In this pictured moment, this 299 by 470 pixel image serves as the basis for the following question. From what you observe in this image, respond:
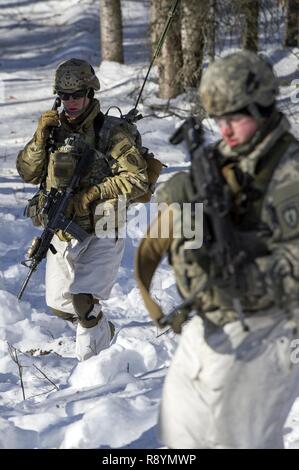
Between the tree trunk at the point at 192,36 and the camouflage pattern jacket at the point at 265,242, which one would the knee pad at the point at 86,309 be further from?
the tree trunk at the point at 192,36

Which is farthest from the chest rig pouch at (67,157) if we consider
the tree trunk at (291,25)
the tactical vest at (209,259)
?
the tree trunk at (291,25)

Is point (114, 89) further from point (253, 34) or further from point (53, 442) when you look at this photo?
point (53, 442)

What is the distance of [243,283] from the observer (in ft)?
12.3

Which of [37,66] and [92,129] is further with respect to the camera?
[37,66]

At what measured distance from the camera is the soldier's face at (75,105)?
6461 millimetres

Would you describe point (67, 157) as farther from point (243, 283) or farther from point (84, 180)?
point (243, 283)

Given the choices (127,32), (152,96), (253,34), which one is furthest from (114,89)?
(127,32)

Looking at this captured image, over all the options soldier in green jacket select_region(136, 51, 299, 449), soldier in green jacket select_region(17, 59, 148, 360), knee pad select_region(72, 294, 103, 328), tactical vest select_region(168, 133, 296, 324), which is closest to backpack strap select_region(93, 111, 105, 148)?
soldier in green jacket select_region(17, 59, 148, 360)

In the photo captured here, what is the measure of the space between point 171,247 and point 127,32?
1976 centimetres

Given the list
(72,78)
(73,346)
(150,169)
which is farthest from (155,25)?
(72,78)

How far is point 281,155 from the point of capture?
3803 mm

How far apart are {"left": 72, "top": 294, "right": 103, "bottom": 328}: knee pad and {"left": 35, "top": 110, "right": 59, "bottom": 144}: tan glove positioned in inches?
41.9

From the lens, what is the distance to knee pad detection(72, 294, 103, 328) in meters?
6.75

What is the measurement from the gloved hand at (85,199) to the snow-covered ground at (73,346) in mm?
905
